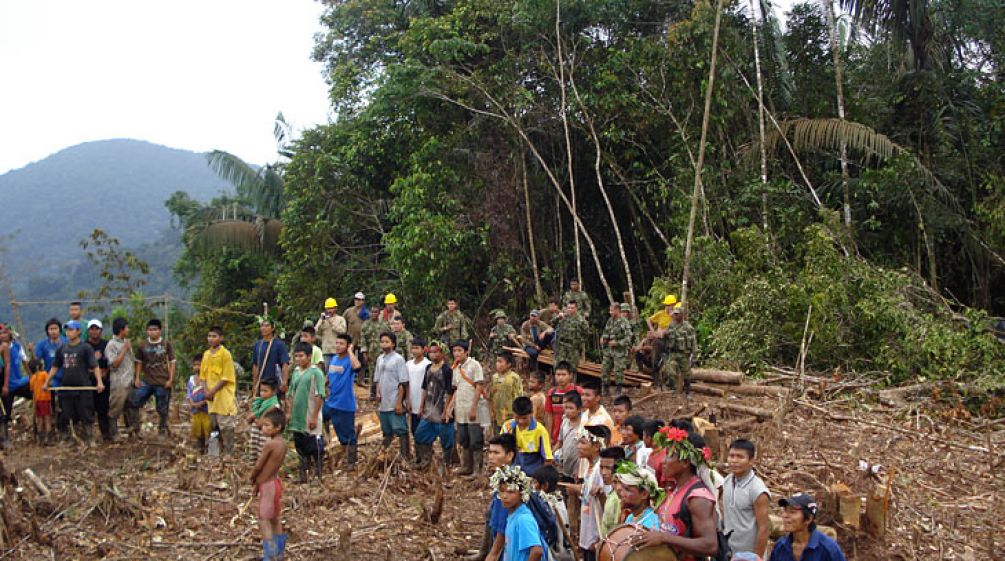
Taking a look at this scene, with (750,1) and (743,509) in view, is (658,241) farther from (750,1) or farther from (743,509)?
(743,509)

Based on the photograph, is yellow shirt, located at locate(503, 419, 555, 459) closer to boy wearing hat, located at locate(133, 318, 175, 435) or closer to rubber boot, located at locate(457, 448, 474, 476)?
rubber boot, located at locate(457, 448, 474, 476)

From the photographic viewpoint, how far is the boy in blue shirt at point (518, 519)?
473cm

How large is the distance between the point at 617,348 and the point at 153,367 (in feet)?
19.7

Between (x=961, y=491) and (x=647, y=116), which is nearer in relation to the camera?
(x=961, y=491)

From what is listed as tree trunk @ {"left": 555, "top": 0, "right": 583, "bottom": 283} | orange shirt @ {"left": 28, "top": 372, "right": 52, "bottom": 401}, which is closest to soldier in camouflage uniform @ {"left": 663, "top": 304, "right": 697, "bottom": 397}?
tree trunk @ {"left": 555, "top": 0, "right": 583, "bottom": 283}

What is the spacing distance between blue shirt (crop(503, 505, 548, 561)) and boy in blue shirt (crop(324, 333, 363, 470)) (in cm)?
428

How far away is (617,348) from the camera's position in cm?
1175

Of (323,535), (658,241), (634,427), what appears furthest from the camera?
(658,241)

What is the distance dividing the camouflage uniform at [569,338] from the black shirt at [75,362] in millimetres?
5979

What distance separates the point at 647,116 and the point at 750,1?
9.39ft

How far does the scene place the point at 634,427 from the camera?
5973mm

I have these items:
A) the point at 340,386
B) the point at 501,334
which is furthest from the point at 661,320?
the point at 340,386

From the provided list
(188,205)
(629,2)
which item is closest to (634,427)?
(629,2)

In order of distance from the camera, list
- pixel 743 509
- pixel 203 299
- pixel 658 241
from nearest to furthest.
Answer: pixel 743 509 → pixel 658 241 → pixel 203 299
